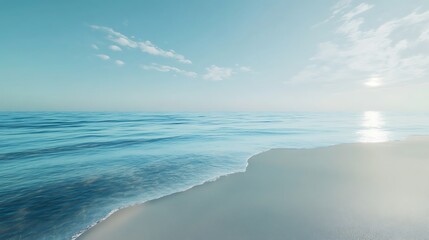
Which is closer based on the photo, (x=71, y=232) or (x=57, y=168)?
(x=71, y=232)

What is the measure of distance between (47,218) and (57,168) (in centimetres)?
513

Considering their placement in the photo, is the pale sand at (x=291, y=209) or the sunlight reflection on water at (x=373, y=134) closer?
the pale sand at (x=291, y=209)

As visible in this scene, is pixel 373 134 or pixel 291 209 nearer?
pixel 291 209

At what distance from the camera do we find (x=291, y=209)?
169 inches

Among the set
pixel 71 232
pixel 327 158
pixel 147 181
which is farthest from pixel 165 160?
pixel 327 158

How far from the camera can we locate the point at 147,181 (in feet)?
21.4

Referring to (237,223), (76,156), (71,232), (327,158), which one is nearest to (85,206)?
(71,232)

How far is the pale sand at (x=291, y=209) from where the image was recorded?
3447mm

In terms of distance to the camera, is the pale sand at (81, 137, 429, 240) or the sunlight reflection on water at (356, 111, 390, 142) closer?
the pale sand at (81, 137, 429, 240)

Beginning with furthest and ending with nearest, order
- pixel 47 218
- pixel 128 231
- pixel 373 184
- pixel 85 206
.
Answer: pixel 373 184, pixel 85 206, pixel 47 218, pixel 128 231

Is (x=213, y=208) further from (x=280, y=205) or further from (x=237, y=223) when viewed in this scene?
(x=280, y=205)

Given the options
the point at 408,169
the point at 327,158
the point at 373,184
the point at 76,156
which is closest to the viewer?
the point at 373,184

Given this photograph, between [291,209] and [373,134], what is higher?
[291,209]

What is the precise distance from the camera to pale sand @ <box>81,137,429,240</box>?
136 inches
